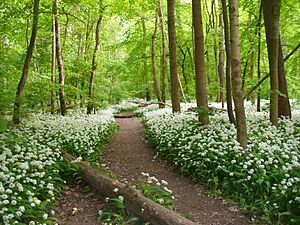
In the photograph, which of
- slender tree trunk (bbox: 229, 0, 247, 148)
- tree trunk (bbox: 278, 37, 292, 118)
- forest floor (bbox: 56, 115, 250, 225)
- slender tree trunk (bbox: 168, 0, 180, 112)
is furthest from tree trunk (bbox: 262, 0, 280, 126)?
slender tree trunk (bbox: 168, 0, 180, 112)

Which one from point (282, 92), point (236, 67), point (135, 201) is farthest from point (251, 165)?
point (282, 92)

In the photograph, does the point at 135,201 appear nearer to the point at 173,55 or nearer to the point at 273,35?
the point at 273,35

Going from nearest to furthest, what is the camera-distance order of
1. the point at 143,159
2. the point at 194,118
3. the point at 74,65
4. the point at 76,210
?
the point at 76,210
the point at 143,159
the point at 194,118
the point at 74,65

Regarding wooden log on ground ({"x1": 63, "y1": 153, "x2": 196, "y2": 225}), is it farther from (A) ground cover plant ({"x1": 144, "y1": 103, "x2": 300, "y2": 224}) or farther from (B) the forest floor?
(A) ground cover plant ({"x1": 144, "y1": 103, "x2": 300, "y2": 224})

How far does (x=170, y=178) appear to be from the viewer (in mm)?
7680

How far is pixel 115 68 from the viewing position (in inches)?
895

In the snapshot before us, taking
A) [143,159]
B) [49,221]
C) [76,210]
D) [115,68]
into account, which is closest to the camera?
[49,221]

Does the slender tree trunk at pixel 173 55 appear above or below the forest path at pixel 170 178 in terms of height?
above

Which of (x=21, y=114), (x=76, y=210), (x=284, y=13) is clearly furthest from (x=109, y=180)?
(x=284, y=13)

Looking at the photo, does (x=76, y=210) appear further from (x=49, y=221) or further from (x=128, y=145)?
(x=128, y=145)

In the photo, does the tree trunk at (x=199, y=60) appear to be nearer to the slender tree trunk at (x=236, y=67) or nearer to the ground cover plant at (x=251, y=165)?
the ground cover plant at (x=251, y=165)

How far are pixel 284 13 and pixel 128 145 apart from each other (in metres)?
9.12

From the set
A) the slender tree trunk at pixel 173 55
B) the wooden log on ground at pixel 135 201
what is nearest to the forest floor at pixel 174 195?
the wooden log on ground at pixel 135 201

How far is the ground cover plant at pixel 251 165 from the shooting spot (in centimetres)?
496
